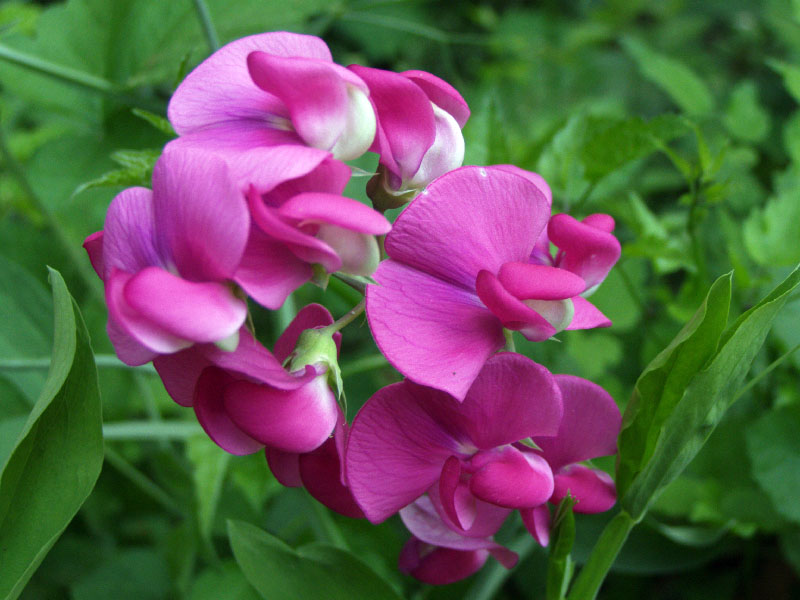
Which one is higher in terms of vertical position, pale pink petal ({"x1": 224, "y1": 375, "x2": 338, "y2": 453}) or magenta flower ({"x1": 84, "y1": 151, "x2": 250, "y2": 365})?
magenta flower ({"x1": 84, "y1": 151, "x2": 250, "y2": 365})

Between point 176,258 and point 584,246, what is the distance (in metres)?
0.22

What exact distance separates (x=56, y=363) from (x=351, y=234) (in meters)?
0.17

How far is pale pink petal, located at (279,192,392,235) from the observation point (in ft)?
1.17

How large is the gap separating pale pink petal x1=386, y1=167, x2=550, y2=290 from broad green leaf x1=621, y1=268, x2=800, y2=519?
118 millimetres

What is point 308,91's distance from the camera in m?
0.40

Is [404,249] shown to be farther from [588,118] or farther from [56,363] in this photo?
[588,118]

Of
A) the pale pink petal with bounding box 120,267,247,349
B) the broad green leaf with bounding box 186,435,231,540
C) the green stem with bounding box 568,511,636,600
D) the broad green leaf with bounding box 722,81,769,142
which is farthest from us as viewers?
the broad green leaf with bounding box 722,81,769,142

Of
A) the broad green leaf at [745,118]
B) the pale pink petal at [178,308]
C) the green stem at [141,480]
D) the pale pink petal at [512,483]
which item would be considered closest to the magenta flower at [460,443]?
the pale pink petal at [512,483]

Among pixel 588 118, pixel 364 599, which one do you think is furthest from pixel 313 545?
pixel 588 118

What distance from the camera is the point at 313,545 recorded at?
481 mm

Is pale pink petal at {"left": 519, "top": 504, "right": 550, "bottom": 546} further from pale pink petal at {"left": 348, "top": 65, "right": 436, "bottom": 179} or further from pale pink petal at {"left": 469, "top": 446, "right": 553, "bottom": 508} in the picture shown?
pale pink petal at {"left": 348, "top": 65, "right": 436, "bottom": 179}

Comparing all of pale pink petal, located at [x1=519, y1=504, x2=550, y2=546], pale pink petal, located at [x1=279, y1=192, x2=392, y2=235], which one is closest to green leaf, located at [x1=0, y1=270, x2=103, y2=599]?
pale pink petal, located at [x1=279, y1=192, x2=392, y2=235]

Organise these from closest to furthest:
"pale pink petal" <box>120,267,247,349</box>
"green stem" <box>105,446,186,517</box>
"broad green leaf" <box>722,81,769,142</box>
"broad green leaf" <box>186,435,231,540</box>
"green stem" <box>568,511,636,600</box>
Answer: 1. "pale pink petal" <box>120,267,247,349</box>
2. "green stem" <box>568,511,636,600</box>
3. "broad green leaf" <box>186,435,231,540</box>
4. "green stem" <box>105,446,186,517</box>
5. "broad green leaf" <box>722,81,769,142</box>

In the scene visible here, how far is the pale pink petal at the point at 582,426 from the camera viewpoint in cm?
46
